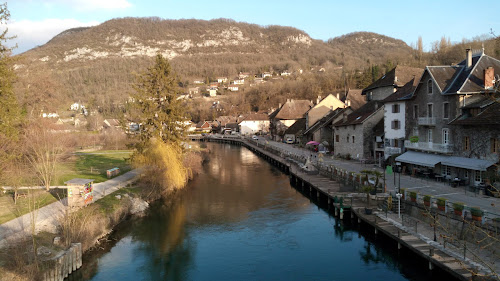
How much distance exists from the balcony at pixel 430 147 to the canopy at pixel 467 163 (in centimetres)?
65

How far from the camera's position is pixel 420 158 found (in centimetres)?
2984

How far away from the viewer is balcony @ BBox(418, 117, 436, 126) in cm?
2886

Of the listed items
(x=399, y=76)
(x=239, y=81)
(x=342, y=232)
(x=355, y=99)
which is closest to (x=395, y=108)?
(x=399, y=76)

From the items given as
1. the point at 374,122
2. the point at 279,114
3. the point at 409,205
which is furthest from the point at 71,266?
the point at 279,114

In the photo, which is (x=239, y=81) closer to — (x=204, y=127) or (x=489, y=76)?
(x=204, y=127)

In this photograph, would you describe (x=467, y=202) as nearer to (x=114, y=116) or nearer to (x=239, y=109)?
(x=114, y=116)

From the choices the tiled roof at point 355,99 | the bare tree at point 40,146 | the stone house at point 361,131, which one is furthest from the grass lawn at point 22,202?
the tiled roof at point 355,99

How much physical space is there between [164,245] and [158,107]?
18.3 metres

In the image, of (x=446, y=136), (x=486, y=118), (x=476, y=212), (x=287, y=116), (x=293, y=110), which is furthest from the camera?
(x=293, y=110)

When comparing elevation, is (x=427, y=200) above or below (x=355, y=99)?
below

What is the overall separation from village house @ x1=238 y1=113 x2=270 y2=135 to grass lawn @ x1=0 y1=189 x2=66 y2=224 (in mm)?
79608

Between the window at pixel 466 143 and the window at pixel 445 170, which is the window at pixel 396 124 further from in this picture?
the window at pixel 466 143

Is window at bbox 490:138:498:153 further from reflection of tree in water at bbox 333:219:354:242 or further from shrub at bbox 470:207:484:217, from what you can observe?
reflection of tree in water at bbox 333:219:354:242

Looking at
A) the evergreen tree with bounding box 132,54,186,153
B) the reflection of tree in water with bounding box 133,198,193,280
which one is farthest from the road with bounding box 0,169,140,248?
the evergreen tree with bounding box 132,54,186,153
